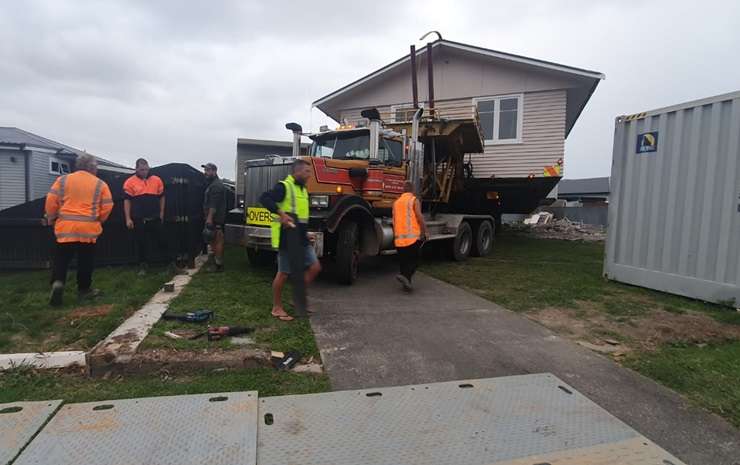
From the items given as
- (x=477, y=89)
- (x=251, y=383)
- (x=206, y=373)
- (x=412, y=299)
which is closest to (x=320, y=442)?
(x=251, y=383)

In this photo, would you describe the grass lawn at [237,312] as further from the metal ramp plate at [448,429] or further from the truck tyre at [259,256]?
the metal ramp plate at [448,429]

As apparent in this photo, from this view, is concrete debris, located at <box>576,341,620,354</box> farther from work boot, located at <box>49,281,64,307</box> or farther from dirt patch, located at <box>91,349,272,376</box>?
work boot, located at <box>49,281,64,307</box>

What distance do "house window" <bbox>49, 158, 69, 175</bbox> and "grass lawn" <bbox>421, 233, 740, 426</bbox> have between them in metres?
16.9

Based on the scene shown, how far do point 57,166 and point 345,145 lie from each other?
53.1 feet

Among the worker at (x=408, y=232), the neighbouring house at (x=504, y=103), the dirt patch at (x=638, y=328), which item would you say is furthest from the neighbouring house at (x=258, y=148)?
the dirt patch at (x=638, y=328)

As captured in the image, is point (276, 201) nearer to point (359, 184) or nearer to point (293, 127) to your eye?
point (359, 184)

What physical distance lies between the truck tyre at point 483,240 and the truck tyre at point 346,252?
509 centimetres

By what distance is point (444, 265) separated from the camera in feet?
31.8

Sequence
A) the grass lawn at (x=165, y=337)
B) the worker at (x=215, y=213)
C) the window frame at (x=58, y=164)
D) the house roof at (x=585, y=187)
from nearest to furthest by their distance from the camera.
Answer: the grass lawn at (x=165, y=337) → the worker at (x=215, y=213) → the window frame at (x=58, y=164) → the house roof at (x=585, y=187)

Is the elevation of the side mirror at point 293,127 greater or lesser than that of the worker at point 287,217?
greater

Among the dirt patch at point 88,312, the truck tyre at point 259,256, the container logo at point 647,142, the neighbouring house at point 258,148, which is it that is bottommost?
the dirt patch at point 88,312

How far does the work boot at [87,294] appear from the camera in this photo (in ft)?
17.1

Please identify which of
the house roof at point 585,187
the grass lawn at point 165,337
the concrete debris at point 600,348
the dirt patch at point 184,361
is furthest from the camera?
the house roof at point 585,187

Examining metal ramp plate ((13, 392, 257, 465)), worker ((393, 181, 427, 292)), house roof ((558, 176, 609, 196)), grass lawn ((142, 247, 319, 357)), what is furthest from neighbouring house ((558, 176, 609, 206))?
metal ramp plate ((13, 392, 257, 465))
